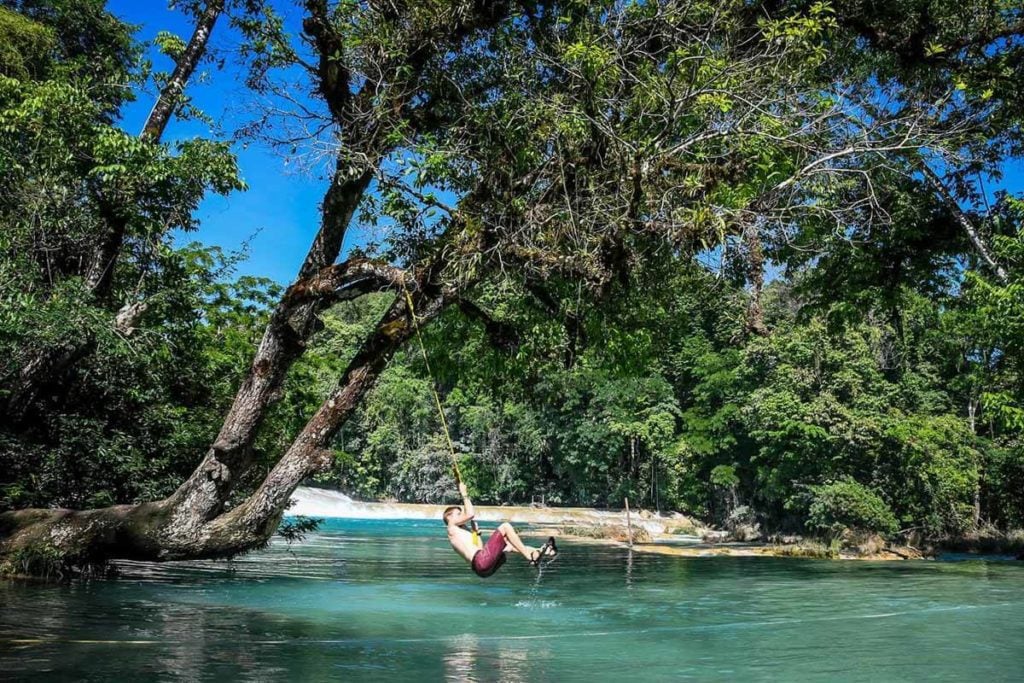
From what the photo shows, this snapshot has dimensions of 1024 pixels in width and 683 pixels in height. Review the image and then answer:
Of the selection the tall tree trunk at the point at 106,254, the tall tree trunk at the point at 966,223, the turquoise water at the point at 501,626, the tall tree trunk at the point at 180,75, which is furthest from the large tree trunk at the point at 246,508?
the tall tree trunk at the point at 966,223

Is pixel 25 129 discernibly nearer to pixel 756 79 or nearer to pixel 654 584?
pixel 756 79

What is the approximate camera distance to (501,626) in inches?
509

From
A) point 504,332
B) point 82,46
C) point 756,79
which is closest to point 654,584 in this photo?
point 504,332

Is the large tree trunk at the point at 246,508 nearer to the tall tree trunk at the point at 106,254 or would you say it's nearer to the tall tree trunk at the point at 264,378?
the tall tree trunk at the point at 264,378

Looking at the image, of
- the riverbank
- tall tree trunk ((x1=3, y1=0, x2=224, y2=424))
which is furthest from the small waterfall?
tall tree trunk ((x1=3, y1=0, x2=224, y2=424))

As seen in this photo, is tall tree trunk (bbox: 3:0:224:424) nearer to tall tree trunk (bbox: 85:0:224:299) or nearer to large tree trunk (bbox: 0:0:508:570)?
tall tree trunk (bbox: 85:0:224:299)

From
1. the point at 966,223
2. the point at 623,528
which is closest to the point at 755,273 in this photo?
the point at 966,223

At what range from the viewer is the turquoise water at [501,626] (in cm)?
920

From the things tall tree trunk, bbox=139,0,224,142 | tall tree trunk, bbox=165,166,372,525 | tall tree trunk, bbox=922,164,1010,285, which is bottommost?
tall tree trunk, bbox=165,166,372,525

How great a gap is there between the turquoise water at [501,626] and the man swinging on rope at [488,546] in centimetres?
106

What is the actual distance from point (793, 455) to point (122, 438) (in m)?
28.0

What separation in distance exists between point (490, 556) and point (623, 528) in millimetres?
31959

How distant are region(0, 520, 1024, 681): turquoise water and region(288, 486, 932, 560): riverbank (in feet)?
14.1

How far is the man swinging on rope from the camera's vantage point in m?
10.4
